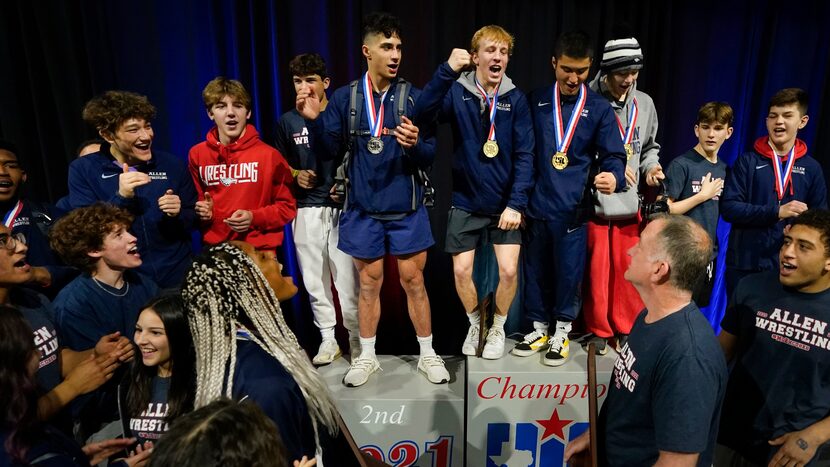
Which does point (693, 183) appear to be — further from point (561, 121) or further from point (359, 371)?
point (359, 371)

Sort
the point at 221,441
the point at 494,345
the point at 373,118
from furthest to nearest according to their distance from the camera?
the point at 494,345
the point at 373,118
the point at 221,441

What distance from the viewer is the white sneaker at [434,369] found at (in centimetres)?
316

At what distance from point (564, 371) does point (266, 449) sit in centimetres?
236

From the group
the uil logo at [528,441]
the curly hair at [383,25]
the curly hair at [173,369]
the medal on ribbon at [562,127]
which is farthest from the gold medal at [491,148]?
the curly hair at [173,369]

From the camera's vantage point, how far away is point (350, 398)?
10.0 feet

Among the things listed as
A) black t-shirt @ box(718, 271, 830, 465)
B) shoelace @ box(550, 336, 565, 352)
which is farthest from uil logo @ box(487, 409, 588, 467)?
black t-shirt @ box(718, 271, 830, 465)

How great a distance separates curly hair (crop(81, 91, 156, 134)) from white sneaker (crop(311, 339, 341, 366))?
1712 millimetres

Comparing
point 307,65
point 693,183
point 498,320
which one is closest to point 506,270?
point 498,320

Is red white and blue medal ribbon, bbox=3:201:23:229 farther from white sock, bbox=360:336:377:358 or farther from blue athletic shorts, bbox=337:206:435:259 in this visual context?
white sock, bbox=360:336:377:358

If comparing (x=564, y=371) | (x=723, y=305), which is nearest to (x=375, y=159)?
(x=564, y=371)

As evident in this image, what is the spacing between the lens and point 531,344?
3355 mm

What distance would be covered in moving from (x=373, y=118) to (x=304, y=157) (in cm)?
84

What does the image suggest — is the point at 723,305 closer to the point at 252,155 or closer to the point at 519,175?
the point at 519,175

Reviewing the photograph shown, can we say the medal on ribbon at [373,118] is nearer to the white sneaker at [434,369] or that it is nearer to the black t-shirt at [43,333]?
the white sneaker at [434,369]
